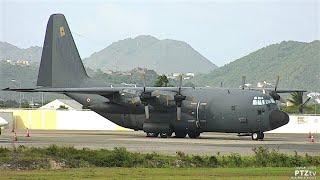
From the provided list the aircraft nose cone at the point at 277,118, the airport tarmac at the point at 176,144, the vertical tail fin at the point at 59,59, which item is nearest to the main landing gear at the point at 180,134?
the airport tarmac at the point at 176,144

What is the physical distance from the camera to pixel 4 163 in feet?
92.0

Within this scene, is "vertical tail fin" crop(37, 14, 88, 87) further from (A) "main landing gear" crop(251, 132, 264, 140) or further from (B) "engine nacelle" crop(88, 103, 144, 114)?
(A) "main landing gear" crop(251, 132, 264, 140)

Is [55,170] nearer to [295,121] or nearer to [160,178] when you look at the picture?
[160,178]

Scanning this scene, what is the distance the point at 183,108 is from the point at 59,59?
15.2 meters

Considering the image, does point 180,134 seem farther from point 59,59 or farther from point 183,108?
point 59,59

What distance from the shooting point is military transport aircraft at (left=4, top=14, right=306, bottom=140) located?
57.1m

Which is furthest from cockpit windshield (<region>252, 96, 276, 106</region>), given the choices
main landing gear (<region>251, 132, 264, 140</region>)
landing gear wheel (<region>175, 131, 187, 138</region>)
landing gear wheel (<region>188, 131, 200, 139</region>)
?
landing gear wheel (<region>175, 131, 187, 138</region>)

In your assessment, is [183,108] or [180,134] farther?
[180,134]

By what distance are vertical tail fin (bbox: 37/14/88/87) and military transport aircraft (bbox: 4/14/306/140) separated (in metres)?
0.67

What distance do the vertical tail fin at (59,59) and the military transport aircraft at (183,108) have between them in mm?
670

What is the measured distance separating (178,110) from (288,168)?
3052 cm

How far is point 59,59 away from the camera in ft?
228

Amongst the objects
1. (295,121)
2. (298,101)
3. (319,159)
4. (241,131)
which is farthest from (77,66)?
(298,101)

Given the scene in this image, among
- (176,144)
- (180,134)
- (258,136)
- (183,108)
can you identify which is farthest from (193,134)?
(176,144)
